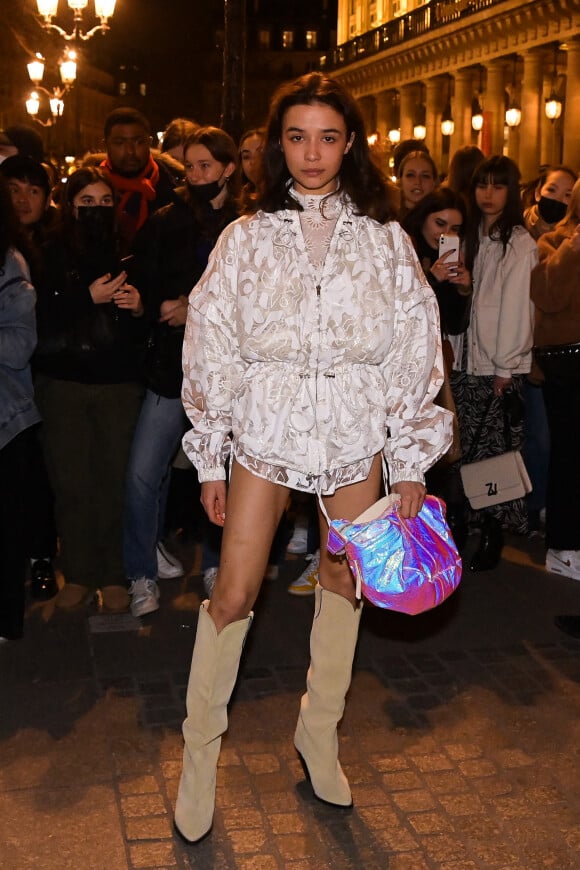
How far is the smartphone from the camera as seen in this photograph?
24.5ft

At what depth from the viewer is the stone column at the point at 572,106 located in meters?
47.6

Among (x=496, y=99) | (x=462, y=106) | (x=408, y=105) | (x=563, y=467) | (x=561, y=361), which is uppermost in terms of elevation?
(x=408, y=105)

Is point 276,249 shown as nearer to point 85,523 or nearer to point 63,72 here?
point 85,523

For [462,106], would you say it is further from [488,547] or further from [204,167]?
[204,167]

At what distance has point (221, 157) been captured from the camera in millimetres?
6637

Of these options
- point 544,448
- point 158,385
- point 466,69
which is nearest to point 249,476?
point 158,385

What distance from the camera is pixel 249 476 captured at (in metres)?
4.14

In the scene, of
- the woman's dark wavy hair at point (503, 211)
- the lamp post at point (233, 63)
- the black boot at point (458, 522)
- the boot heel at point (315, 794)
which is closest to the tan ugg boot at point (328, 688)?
the boot heel at point (315, 794)

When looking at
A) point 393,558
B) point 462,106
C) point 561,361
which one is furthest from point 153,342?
point 462,106

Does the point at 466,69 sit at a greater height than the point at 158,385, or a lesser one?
greater

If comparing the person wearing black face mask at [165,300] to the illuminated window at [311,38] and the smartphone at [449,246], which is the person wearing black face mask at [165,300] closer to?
the smartphone at [449,246]

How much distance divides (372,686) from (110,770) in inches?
55.4

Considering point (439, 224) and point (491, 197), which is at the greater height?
point (491, 197)

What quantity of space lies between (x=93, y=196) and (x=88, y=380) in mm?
950
